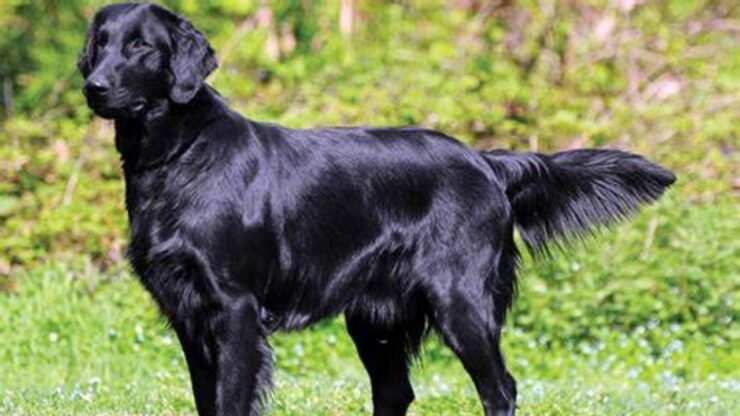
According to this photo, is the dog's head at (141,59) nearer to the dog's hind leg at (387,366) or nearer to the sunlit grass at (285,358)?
the dog's hind leg at (387,366)

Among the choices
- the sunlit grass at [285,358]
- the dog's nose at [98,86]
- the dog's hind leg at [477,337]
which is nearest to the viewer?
the dog's nose at [98,86]

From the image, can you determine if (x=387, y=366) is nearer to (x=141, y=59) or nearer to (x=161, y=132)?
(x=161, y=132)

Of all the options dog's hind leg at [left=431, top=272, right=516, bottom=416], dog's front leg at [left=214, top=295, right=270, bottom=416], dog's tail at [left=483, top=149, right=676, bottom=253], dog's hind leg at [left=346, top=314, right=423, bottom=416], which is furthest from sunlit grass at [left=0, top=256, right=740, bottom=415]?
dog's front leg at [left=214, top=295, right=270, bottom=416]

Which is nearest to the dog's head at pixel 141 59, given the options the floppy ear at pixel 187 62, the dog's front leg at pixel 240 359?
the floppy ear at pixel 187 62

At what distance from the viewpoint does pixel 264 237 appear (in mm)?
5074

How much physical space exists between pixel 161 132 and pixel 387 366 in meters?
1.48

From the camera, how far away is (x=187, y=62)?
4887mm

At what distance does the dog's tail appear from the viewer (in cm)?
576

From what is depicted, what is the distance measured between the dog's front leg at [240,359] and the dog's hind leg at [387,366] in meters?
0.81

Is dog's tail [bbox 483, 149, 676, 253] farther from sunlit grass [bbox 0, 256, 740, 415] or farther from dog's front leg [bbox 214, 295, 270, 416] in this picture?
dog's front leg [bbox 214, 295, 270, 416]

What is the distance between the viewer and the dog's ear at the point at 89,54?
4.95 meters

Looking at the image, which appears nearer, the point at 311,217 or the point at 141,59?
the point at 141,59

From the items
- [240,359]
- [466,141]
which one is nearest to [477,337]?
[240,359]

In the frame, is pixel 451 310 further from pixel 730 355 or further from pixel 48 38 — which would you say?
pixel 48 38
